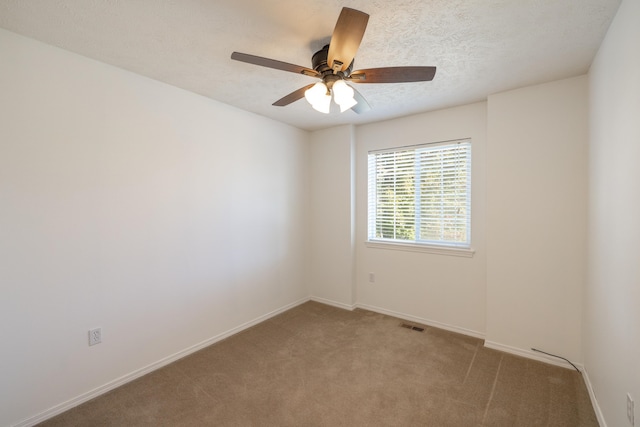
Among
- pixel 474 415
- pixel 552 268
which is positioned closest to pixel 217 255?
pixel 474 415

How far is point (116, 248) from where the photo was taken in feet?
7.25

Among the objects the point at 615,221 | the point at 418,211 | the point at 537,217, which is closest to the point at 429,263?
the point at 418,211

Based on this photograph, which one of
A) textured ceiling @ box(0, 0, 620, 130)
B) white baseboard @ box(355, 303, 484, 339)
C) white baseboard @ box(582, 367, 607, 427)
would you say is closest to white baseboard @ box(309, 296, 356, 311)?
white baseboard @ box(355, 303, 484, 339)

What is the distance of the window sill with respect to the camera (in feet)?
10.1

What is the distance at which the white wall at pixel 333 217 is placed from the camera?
12.4 feet

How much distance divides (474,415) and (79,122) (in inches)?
134

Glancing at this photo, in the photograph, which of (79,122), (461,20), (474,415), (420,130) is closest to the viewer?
(461,20)

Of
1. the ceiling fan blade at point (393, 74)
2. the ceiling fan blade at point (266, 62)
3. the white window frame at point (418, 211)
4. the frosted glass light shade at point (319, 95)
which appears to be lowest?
the white window frame at point (418, 211)

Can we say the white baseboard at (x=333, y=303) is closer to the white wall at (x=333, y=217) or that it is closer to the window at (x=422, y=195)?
the white wall at (x=333, y=217)

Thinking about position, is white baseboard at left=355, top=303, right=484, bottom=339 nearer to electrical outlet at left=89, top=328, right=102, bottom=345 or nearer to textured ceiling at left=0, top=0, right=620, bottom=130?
textured ceiling at left=0, top=0, right=620, bottom=130

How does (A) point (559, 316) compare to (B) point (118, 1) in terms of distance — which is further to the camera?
(A) point (559, 316)

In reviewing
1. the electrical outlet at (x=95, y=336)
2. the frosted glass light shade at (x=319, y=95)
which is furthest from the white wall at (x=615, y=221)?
the electrical outlet at (x=95, y=336)

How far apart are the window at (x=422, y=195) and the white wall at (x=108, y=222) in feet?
5.38

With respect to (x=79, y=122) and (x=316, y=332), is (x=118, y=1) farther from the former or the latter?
(x=316, y=332)
